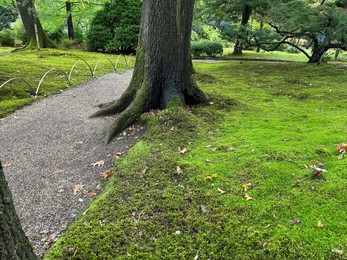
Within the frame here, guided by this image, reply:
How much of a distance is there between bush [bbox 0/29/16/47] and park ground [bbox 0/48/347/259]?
782 inches

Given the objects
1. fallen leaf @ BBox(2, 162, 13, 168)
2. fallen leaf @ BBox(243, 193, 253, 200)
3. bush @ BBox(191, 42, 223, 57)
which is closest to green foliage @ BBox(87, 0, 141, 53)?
bush @ BBox(191, 42, 223, 57)

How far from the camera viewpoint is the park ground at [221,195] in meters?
2.54

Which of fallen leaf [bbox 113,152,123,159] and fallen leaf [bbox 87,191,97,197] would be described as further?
fallen leaf [bbox 113,152,123,159]

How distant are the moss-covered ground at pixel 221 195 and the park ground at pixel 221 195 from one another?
0.01 metres

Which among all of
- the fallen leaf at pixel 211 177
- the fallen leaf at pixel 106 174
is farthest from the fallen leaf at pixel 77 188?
the fallen leaf at pixel 211 177

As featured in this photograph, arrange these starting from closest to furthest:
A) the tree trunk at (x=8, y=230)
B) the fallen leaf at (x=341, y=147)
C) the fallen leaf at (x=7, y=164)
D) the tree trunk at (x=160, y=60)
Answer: the tree trunk at (x=8, y=230)
the fallen leaf at (x=341, y=147)
the fallen leaf at (x=7, y=164)
the tree trunk at (x=160, y=60)

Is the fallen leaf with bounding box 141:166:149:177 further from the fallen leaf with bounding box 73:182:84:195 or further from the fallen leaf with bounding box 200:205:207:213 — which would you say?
the fallen leaf with bounding box 200:205:207:213

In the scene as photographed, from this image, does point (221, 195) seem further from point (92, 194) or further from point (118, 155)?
point (118, 155)

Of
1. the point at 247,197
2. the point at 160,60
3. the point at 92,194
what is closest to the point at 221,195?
the point at 247,197

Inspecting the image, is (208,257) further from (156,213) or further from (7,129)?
(7,129)

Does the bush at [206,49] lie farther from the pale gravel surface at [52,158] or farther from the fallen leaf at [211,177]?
the fallen leaf at [211,177]

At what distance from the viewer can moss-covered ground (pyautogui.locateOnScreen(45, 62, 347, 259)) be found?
8.34ft

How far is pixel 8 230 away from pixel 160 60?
4.25 m

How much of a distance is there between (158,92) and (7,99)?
4874mm
